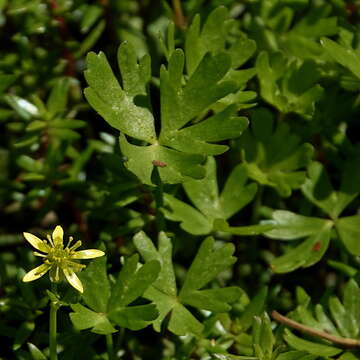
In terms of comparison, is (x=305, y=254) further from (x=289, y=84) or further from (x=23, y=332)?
(x=23, y=332)

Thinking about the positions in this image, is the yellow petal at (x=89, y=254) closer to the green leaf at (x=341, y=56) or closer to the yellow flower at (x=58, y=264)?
the yellow flower at (x=58, y=264)

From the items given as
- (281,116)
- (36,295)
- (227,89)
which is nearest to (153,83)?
(281,116)

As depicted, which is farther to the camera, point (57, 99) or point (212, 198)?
point (57, 99)

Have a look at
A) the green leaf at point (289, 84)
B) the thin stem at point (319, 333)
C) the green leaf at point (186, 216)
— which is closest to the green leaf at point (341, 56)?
the green leaf at point (289, 84)

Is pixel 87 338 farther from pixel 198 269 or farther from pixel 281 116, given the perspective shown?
pixel 281 116

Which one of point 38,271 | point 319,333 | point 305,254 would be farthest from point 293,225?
point 38,271

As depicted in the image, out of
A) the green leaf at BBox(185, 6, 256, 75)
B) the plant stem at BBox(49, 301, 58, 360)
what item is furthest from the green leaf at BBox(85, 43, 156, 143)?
the plant stem at BBox(49, 301, 58, 360)
